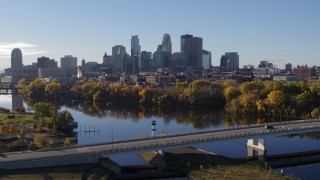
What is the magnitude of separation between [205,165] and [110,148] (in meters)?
7.42

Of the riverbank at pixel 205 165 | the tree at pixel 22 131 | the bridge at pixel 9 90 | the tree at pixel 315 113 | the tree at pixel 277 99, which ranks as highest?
the tree at pixel 277 99

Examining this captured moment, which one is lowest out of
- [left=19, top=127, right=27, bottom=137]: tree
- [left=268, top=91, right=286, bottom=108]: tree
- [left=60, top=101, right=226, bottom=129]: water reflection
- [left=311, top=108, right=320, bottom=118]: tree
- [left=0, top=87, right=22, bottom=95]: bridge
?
[left=60, top=101, right=226, bottom=129]: water reflection

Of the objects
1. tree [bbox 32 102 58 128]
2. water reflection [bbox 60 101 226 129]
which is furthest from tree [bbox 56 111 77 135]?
water reflection [bbox 60 101 226 129]

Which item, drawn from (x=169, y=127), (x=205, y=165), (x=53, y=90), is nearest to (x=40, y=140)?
(x=205, y=165)

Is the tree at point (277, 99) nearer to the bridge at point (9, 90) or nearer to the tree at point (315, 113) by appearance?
the tree at point (315, 113)

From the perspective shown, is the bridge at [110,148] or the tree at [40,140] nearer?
the bridge at [110,148]

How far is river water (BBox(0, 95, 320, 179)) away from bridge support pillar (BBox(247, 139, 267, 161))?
0.80 meters

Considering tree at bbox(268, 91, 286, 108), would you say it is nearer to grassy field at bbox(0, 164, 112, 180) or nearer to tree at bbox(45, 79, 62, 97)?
grassy field at bbox(0, 164, 112, 180)

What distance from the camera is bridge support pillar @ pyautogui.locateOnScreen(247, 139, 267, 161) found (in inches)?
1563

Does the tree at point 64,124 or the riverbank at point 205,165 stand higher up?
the tree at point 64,124

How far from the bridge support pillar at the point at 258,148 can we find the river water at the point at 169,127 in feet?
2.64

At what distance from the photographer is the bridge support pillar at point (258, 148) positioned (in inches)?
1563

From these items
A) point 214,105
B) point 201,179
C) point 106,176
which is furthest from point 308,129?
point 214,105

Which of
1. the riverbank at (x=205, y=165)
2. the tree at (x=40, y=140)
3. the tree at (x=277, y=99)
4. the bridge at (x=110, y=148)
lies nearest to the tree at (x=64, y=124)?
the tree at (x=40, y=140)
